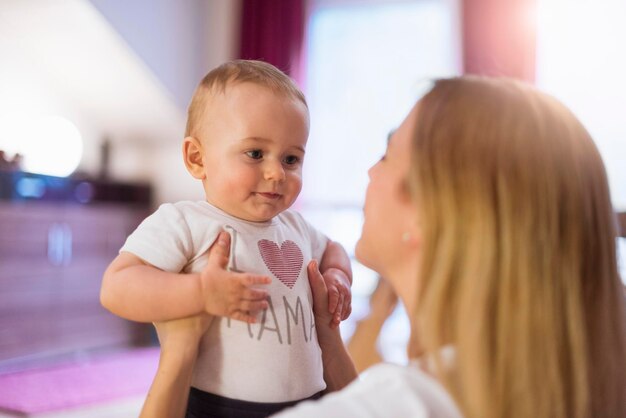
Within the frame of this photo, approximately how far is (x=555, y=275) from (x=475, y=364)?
0.47 feet

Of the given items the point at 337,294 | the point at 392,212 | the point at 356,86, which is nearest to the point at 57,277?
the point at 356,86

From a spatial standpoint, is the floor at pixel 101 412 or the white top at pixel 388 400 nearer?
the white top at pixel 388 400

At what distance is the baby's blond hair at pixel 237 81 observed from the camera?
1.15m

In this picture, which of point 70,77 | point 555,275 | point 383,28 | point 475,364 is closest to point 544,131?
point 555,275

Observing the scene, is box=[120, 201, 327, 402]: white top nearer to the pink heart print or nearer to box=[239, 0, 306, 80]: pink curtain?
the pink heart print

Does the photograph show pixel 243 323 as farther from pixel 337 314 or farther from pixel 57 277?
pixel 57 277

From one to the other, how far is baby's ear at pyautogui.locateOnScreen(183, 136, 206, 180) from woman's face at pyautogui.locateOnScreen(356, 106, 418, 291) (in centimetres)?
36

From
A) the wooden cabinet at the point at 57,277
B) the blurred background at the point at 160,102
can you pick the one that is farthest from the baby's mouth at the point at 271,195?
the wooden cabinet at the point at 57,277

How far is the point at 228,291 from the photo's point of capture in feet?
3.26

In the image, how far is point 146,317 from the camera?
994mm

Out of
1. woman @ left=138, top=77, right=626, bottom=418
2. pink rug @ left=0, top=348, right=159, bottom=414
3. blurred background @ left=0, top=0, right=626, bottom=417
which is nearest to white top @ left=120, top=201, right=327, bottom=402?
woman @ left=138, top=77, right=626, bottom=418

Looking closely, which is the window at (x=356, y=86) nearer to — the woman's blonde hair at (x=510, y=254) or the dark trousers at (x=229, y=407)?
the dark trousers at (x=229, y=407)

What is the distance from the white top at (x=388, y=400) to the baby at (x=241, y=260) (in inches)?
13.0

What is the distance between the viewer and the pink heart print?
3.60 feet
